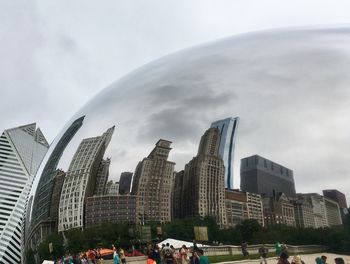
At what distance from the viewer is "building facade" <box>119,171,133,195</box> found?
525cm

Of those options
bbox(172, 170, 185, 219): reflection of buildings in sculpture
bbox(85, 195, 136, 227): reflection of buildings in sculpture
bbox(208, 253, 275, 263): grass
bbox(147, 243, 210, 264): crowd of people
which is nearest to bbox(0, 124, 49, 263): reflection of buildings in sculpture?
bbox(85, 195, 136, 227): reflection of buildings in sculpture

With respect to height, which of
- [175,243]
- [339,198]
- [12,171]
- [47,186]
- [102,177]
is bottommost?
[175,243]

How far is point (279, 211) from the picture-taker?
471cm

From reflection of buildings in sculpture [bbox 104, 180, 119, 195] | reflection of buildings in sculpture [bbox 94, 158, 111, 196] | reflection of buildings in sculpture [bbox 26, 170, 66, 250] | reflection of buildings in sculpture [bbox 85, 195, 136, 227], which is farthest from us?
reflection of buildings in sculpture [bbox 26, 170, 66, 250]

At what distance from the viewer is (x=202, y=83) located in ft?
18.9

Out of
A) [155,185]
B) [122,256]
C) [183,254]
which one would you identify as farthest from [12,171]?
[183,254]

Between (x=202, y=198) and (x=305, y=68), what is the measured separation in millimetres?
1826

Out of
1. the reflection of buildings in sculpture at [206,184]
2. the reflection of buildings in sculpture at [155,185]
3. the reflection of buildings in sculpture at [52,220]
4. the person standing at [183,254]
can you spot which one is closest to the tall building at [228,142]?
the reflection of buildings in sculpture at [206,184]

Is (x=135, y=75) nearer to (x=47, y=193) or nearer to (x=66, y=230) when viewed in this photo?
(x=47, y=193)

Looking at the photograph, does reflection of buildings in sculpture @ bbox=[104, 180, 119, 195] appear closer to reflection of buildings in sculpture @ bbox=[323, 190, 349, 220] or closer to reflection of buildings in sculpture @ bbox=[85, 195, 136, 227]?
reflection of buildings in sculpture @ bbox=[85, 195, 136, 227]

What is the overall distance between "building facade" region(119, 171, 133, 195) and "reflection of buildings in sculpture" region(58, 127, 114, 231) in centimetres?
37

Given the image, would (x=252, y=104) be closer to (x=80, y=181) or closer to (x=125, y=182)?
(x=125, y=182)

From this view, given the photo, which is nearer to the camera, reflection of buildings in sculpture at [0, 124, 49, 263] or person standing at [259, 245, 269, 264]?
person standing at [259, 245, 269, 264]

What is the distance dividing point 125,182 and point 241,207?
1.28 metres
